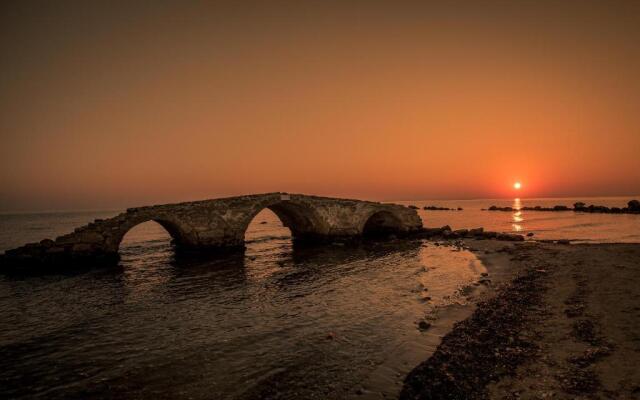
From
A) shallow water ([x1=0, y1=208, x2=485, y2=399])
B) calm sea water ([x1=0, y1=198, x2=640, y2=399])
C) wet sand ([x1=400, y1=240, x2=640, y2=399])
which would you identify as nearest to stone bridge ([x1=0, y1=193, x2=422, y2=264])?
calm sea water ([x1=0, y1=198, x2=640, y2=399])

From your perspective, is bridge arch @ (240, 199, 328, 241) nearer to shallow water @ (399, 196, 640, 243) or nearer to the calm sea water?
the calm sea water

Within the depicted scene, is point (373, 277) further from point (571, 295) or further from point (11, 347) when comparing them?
point (11, 347)

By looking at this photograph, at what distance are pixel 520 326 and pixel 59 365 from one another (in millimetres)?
10956

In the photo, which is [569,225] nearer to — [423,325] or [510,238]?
[510,238]

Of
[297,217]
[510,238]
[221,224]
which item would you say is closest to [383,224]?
[297,217]

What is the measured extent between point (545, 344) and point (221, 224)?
22613mm

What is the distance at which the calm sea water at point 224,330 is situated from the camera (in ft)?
21.5

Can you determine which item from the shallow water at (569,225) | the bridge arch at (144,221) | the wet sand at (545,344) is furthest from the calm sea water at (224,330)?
the shallow water at (569,225)

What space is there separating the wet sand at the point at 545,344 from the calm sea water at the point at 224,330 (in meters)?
0.84

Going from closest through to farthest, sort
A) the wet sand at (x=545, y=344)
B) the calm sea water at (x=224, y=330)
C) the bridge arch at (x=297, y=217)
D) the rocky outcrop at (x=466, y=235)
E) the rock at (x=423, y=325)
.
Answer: the wet sand at (x=545, y=344)
the calm sea water at (x=224, y=330)
the rock at (x=423, y=325)
the rocky outcrop at (x=466, y=235)
the bridge arch at (x=297, y=217)

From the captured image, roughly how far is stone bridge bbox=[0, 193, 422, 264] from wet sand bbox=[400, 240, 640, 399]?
18292 millimetres

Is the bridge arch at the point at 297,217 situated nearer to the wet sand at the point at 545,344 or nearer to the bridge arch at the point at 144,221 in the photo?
the bridge arch at the point at 144,221

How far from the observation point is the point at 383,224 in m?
36.9

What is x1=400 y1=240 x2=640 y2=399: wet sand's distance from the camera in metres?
5.67
